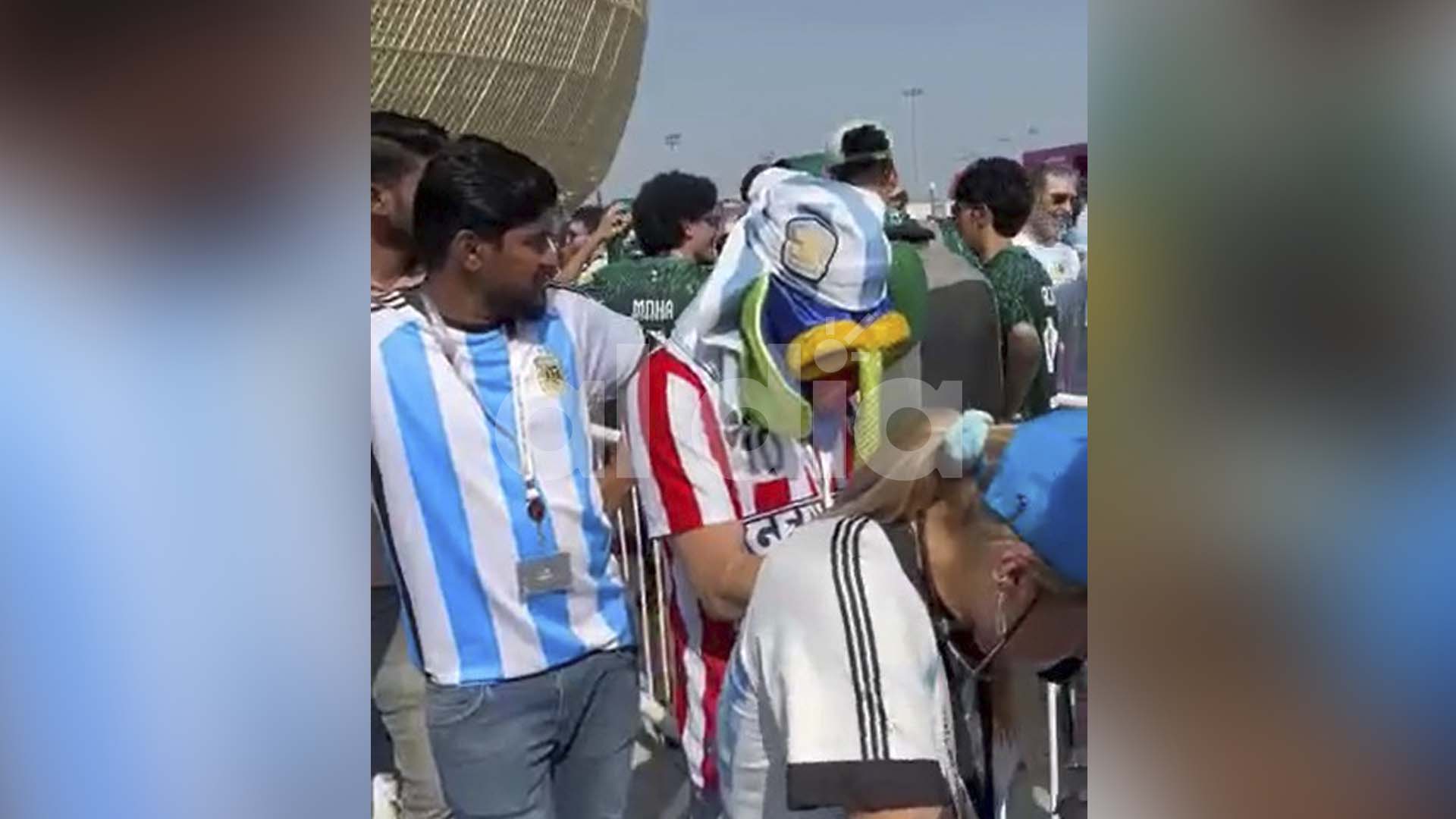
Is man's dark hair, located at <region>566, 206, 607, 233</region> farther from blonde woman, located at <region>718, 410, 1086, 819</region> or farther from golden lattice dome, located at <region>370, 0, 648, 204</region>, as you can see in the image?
blonde woman, located at <region>718, 410, 1086, 819</region>

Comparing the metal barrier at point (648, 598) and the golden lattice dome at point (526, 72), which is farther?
the metal barrier at point (648, 598)

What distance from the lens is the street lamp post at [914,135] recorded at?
1.28m

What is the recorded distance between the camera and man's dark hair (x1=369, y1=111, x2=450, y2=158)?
121 centimetres

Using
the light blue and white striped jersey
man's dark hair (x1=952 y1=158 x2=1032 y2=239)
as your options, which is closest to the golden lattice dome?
the light blue and white striped jersey

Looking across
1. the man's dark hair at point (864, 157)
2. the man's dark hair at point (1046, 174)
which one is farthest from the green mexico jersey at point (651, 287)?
the man's dark hair at point (1046, 174)

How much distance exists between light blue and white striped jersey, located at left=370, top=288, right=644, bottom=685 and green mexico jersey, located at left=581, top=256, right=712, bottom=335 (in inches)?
0.5

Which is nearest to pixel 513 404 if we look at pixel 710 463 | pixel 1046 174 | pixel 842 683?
Answer: pixel 710 463

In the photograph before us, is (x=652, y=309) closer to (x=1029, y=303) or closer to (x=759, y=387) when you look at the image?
(x=759, y=387)

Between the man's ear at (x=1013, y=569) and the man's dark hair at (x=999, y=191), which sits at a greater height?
the man's dark hair at (x=999, y=191)

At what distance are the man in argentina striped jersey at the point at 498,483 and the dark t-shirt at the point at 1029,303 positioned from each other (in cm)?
28

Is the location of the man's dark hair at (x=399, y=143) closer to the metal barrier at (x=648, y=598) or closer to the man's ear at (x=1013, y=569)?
the metal barrier at (x=648, y=598)
